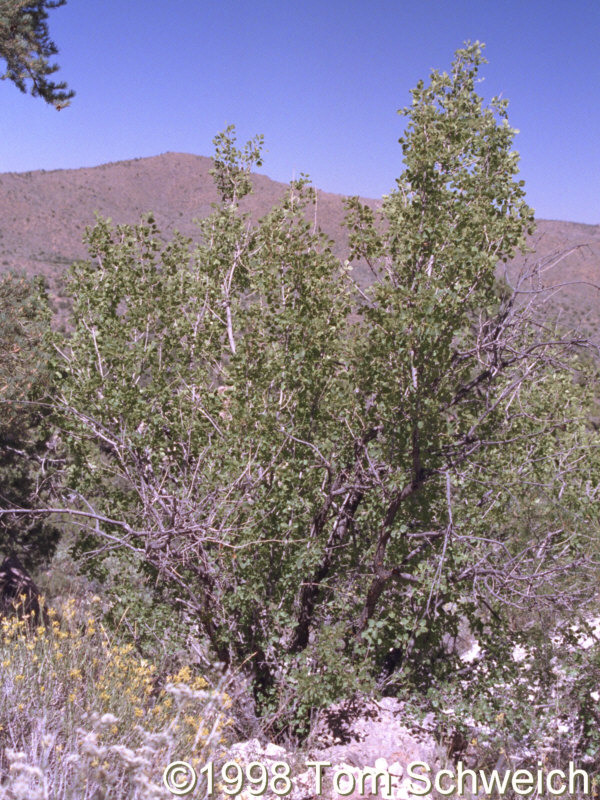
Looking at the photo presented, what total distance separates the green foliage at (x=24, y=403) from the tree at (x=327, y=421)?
0.67 metres

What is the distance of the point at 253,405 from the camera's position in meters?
5.13

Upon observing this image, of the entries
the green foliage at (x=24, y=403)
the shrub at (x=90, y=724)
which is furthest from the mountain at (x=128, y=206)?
the shrub at (x=90, y=724)

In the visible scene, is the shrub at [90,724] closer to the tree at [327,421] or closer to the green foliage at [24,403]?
the tree at [327,421]

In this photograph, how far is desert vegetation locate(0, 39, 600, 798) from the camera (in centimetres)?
479

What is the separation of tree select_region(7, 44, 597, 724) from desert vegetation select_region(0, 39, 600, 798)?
24mm

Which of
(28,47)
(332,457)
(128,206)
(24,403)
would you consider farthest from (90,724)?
(128,206)

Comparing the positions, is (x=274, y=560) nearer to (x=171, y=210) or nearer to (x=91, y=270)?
(x=91, y=270)

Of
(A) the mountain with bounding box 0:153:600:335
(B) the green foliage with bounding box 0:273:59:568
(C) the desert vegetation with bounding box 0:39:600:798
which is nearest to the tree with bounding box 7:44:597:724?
(C) the desert vegetation with bounding box 0:39:600:798

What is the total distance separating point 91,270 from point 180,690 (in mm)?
3946

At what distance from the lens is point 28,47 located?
25.8ft

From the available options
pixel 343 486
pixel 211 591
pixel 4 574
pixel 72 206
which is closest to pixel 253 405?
pixel 343 486

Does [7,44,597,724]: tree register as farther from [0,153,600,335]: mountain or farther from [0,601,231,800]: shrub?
[0,153,600,335]: mountain

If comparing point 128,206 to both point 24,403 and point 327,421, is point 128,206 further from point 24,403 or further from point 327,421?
point 327,421

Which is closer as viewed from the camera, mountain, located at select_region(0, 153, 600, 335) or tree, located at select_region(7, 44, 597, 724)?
tree, located at select_region(7, 44, 597, 724)
